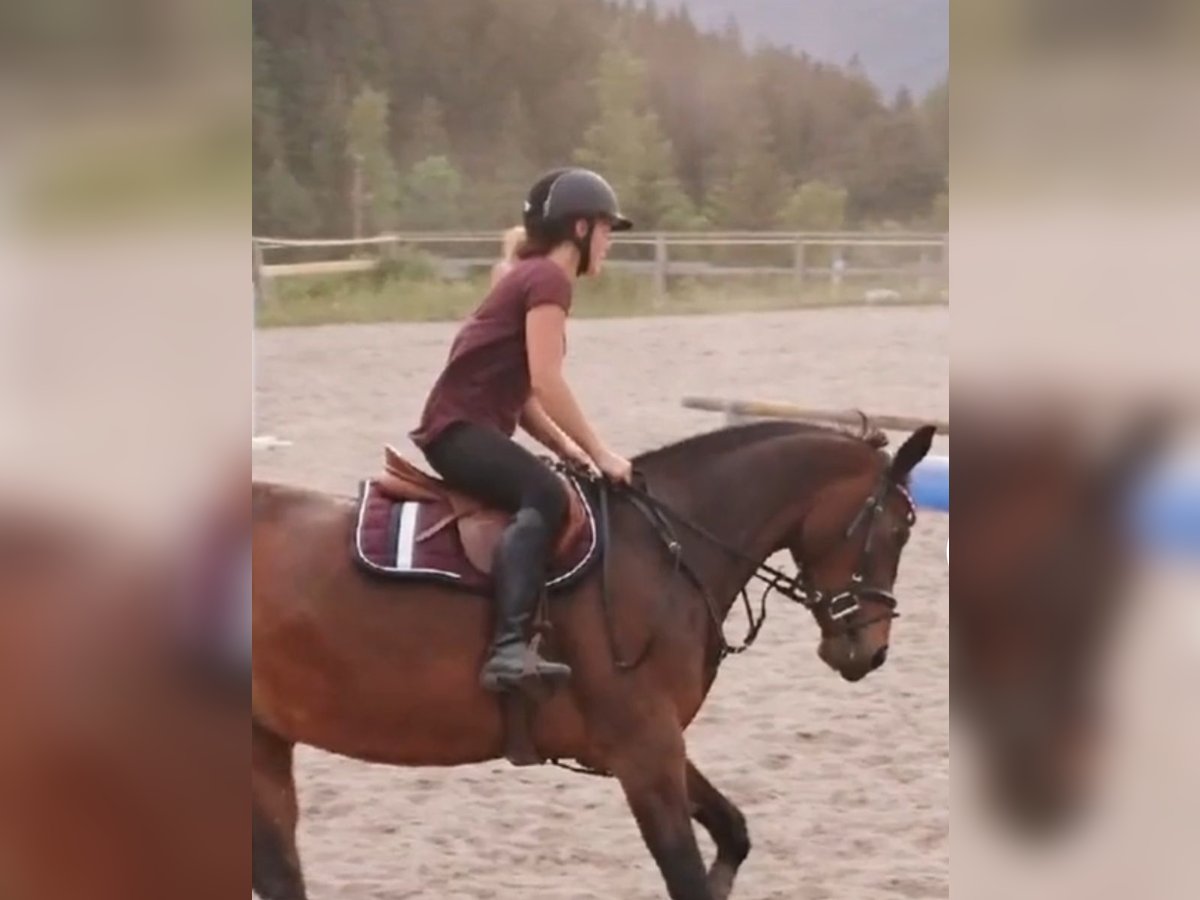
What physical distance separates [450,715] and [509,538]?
0.30 meters

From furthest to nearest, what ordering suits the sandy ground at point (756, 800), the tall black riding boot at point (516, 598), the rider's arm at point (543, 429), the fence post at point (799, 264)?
the fence post at point (799, 264)
the sandy ground at point (756, 800)
the rider's arm at point (543, 429)
the tall black riding boot at point (516, 598)

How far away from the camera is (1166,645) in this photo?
679 mm

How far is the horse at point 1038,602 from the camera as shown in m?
0.66

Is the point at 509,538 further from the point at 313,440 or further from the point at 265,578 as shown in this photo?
the point at 313,440

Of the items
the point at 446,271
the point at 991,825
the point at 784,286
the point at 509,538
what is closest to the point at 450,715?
the point at 509,538

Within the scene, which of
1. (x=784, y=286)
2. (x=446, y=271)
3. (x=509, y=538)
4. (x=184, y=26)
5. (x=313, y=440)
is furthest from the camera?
(x=784, y=286)

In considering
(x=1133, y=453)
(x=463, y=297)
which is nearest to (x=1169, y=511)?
(x=1133, y=453)

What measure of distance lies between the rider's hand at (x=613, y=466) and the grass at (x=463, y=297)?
21.7 ft

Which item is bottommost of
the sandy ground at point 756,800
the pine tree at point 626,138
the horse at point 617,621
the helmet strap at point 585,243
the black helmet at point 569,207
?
the sandy ground at point 756,800

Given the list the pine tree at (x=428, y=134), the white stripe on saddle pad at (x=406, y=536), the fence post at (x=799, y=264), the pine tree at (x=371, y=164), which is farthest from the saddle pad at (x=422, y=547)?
the fence post at (x=799, y=264)

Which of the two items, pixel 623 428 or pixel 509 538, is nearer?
pixel 509 538

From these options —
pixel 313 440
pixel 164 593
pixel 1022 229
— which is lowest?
pixel 313 440

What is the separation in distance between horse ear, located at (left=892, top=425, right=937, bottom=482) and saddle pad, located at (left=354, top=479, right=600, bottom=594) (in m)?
0.49

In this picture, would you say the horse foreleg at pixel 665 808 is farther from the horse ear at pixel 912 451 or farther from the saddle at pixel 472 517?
the horse ear at pixel 912 451
